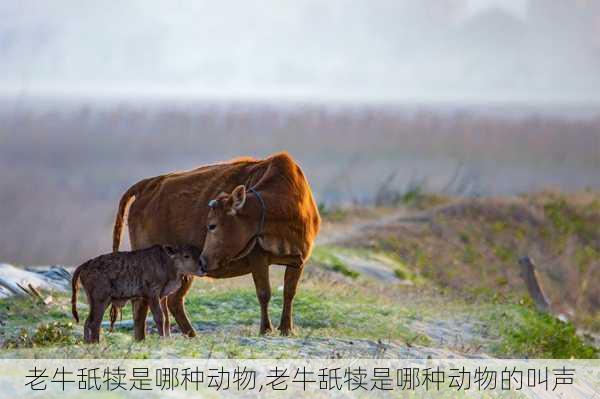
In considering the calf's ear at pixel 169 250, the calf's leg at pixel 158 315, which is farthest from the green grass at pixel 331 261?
the calf's leg at pixel 158 315

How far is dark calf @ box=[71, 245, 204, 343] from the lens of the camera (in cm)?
1176

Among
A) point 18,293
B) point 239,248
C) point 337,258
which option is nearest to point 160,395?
point 239,248

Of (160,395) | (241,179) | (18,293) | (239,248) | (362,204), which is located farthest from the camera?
(362,204)

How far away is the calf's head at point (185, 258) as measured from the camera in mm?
12445

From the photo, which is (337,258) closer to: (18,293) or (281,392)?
(18,293)

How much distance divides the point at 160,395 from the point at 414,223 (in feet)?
70.9

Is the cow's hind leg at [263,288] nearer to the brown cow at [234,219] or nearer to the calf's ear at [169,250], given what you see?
the brown cow at [234,219]

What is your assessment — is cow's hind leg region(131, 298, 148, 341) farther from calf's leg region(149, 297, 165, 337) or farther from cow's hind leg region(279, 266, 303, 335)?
cow's hind leg region(279, 266, 303, 335)

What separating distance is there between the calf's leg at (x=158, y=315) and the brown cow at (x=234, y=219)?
0.31 metres

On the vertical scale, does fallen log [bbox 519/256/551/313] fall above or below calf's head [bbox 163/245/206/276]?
below

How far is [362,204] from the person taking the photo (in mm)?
35094

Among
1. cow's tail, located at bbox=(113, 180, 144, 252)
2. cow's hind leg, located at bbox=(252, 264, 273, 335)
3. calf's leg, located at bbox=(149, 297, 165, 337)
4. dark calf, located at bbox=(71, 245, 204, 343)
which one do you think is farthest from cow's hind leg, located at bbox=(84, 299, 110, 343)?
cow's tail, located at bbox=(113, 180, 144, 252)

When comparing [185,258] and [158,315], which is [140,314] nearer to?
[158,315]

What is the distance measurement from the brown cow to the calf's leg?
1.00 feet
